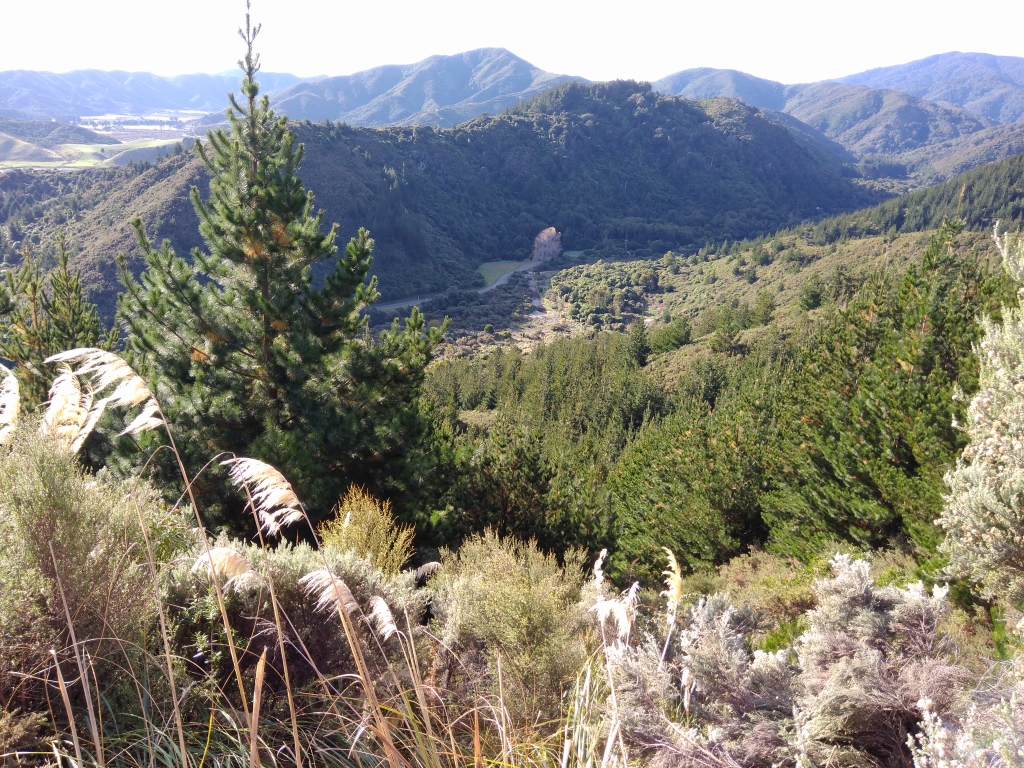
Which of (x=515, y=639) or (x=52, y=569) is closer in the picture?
(x=52, y=569)

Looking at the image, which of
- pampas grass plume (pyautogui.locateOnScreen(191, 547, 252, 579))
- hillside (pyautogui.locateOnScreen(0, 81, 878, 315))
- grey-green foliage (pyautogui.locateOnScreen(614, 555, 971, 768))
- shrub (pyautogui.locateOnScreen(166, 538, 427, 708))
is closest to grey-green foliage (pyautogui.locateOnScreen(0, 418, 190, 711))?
pampas grass plume (pyautogui.locateOnScreen(191, 547, 252, 579))

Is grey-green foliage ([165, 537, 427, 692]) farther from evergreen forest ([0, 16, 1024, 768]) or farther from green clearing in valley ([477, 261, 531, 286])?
green clearing in valley ([477, 261, 531, 286])

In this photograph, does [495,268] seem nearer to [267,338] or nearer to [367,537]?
[267,338]

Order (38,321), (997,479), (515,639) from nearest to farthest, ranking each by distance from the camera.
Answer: (515,639), (997,479), (38,321)

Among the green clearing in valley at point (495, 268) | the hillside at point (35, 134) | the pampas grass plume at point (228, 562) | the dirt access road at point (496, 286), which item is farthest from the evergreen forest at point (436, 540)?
the hillside at point (35, 134)

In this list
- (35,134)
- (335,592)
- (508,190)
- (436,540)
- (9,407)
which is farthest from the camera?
(35,134)

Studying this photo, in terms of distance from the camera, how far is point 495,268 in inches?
5054

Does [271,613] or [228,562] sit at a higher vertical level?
[228,562]

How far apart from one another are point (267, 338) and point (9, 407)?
228 inches

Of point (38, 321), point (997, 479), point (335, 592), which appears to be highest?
point (335, 592)

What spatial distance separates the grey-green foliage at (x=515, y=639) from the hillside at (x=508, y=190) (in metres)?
81.5

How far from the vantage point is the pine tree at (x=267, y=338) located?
25.2ft

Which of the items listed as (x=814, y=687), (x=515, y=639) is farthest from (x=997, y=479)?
(x=515, y=639)

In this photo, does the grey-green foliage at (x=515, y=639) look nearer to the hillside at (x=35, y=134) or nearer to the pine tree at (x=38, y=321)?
the pine tree at (x=38, y=321)
